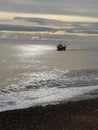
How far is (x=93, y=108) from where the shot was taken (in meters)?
29.1

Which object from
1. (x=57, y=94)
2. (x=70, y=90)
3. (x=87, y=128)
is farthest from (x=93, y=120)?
(x=70, y=90)

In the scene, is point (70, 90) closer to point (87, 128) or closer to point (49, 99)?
point (49, 99)

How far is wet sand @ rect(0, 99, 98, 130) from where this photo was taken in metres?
23.3

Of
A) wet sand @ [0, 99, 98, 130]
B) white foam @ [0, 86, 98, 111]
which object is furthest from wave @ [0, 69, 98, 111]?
wet sand @ [0, 99, 98, 130]

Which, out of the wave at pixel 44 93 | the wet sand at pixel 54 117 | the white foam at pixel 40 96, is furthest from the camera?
the wave at pixel 44 93

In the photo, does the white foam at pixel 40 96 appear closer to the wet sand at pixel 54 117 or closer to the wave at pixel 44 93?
the wave at pixel 44 93

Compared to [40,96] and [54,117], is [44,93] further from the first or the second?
[54,117]

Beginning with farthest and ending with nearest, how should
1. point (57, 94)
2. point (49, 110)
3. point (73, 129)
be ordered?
1. point (57, 94)
2. point (49, 110)
3. point (73, 129)

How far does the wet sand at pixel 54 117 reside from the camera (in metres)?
23.3

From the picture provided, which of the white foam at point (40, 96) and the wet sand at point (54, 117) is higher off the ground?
the wet sand at point (54, 117)

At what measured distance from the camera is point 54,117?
26.0 m

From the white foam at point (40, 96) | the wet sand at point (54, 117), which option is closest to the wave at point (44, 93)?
the white foam at point (40, 96)

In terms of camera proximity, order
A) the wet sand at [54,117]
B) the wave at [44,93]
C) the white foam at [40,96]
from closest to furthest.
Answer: the wet sand at [54,117] < the white foam at [40,96] < the wave at [44,93]

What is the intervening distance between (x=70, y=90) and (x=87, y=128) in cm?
1792
